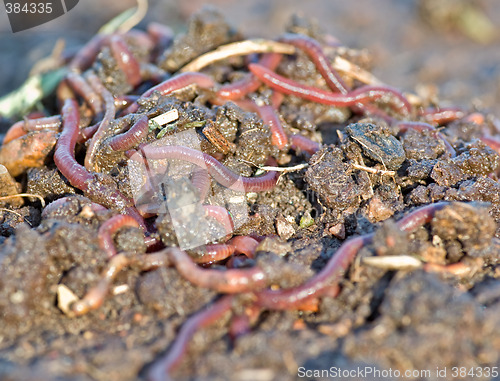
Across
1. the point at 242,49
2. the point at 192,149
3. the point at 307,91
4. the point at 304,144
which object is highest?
the point at 242,49

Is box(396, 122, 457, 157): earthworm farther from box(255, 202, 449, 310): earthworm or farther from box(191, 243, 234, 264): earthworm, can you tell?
box(191, 243, 234, 264): earthworm

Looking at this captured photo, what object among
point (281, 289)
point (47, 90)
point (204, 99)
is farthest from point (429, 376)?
point (47, 90)

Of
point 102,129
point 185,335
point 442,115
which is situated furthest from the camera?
point 442,115

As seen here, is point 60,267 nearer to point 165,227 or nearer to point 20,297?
point 20,297

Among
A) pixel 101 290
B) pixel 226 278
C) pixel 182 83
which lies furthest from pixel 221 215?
pixel 182 83

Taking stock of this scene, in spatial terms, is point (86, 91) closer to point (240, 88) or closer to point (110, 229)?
point (240, 88)

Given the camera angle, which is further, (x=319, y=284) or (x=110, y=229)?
(x=110, y=229)

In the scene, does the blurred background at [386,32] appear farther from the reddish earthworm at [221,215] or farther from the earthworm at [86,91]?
the reddish earthworm at [221,215]

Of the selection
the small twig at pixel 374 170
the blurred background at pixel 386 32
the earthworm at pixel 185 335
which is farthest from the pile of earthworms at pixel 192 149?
the blurred background at pixel 386 32
